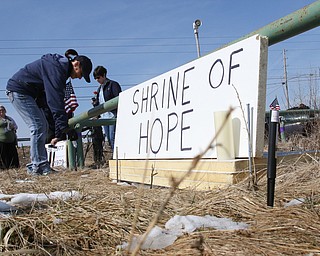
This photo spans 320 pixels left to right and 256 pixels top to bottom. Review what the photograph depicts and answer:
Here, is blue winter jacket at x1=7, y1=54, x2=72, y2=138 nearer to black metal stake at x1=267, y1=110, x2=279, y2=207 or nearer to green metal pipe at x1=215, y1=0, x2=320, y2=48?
green metal pipe at x1=215, y1=0, x2=320, y2=48

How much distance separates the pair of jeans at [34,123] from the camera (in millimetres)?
4531

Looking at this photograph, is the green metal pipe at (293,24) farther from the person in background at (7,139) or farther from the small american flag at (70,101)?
the person in background at (7,139)

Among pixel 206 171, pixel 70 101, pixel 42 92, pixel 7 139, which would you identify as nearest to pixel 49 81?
pixel 42 92

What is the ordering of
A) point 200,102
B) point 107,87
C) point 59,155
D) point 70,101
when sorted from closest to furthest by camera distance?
point 200,102 < point 107,87 < point 59,155 < point 70,101

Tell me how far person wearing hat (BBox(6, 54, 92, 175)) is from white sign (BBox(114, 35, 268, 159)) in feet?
3.35

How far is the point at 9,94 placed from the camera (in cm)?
458

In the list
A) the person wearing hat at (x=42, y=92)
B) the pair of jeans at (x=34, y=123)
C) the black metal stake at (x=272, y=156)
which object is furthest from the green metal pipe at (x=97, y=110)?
the black metal stake at (x=272, y=156)

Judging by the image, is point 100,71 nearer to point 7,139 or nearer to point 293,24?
point 7,139

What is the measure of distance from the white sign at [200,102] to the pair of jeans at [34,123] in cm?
143

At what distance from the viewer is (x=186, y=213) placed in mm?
1502

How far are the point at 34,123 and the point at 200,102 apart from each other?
269 centimetres

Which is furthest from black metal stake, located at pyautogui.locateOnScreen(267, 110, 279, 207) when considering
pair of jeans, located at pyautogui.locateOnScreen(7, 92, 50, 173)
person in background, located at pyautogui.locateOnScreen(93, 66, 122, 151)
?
person in background, located at pyautogui.locateOnScreen(93, 66, 122, 151)

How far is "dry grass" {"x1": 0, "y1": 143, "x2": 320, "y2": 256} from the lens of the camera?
43.5 inches

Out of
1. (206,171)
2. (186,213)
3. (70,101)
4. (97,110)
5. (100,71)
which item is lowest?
(186,213)
